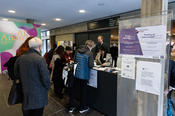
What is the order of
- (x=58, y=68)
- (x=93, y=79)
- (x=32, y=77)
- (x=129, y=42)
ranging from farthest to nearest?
(x=58, y=68) → (x=93, y=79) → (x=32, y=77) → (x=129, y=42)

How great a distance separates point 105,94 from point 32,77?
1.49m

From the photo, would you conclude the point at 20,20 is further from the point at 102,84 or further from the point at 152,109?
the point at 152,109

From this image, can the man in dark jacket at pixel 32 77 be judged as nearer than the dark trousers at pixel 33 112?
Yes

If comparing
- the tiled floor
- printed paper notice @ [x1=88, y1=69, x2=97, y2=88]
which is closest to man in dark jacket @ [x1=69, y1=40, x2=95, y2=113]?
printed paper notice @ [x1=88, y1=69, x2=97, y2=88]

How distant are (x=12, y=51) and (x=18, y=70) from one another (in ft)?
17.0

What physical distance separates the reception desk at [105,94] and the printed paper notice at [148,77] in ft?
3.27

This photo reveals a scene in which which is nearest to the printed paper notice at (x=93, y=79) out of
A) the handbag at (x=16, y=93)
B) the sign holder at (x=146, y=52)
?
the sign holder at (x=146, y=52)

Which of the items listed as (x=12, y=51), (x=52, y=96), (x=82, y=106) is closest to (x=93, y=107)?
(x=82, y=106)

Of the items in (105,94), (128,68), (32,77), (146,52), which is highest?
(146,52)

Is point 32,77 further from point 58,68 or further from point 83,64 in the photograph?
point 58,68

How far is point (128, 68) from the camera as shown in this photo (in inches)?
51.0

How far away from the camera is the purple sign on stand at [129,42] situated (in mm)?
1206

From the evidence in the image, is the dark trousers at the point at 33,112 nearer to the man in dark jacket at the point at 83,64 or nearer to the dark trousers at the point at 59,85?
the man in dark jacket at the point at 83,64

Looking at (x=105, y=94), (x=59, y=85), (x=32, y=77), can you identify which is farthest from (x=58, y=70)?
Result: (x=32, y=77)
